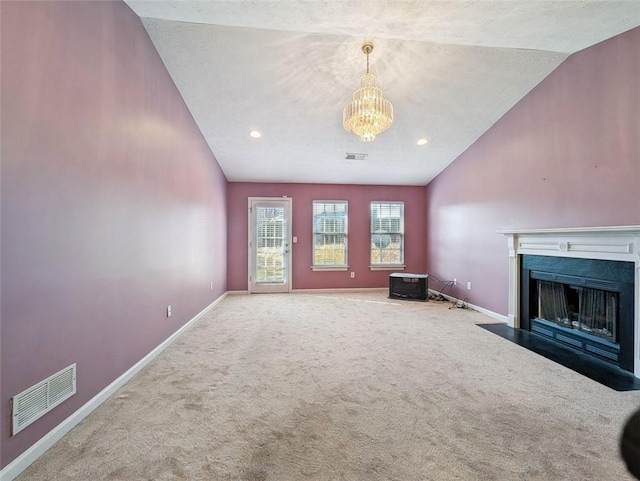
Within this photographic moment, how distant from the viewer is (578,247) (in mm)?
2945

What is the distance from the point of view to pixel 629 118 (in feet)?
8.24

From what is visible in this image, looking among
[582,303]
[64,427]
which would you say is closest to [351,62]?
[582,303]

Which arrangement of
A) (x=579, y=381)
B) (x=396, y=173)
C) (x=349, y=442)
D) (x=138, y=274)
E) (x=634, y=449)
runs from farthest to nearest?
(x=396, y=173), (x=138, y=274), (x=579, y=381), (x=349, y=442), (x=634, y=449)

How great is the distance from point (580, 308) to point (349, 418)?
2.98 metres

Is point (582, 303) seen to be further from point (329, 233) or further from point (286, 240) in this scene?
point (286, 240)

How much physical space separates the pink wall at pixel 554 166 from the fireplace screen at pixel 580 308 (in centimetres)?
58

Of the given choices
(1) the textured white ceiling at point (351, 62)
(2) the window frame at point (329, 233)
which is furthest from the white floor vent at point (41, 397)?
(2) the window frame at point (329, 233)

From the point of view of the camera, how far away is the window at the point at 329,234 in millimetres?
6145

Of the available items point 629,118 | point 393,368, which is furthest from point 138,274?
point 629,118

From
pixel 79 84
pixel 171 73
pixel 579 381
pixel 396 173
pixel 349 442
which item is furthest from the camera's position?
pixel 396 173

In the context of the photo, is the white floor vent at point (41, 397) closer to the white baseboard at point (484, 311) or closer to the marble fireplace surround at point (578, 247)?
the marble fireplace surround at point (578, 247)

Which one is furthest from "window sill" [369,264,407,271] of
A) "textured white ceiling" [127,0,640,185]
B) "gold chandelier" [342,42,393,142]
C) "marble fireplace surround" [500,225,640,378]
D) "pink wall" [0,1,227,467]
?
"pink wall" [0,1,227,467]

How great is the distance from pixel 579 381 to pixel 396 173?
433 centimetres

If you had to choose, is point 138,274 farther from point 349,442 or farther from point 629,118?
point 629,118
